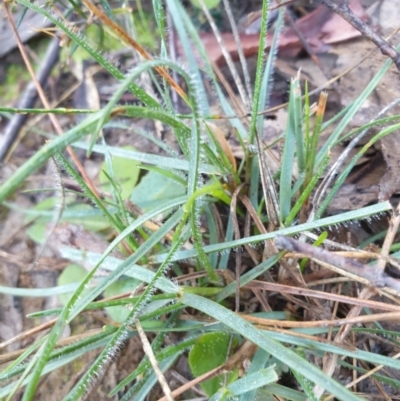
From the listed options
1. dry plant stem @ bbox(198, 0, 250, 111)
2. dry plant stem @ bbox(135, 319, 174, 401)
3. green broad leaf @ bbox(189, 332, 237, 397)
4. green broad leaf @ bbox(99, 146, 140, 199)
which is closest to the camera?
dry plant stem @ bbox(135, 319, 174, 401)

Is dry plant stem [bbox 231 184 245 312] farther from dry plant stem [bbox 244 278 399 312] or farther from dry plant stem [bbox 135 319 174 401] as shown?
dry plant stem [bbox 135 319 174 401]

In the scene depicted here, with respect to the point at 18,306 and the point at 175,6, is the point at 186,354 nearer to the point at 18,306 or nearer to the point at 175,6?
the point at 18,306

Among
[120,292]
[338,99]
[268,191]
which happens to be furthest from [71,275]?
[338,99]

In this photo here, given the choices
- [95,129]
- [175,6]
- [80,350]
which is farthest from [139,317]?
[175,6]

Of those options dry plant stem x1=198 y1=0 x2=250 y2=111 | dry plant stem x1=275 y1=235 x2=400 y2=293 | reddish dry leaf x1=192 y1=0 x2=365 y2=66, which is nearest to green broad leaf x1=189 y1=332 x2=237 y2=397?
dry plant stem x1=275 y1=235 x2=400 y2=293

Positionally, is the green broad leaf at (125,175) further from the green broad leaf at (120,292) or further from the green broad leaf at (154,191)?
the green broad leaf at (120,292)

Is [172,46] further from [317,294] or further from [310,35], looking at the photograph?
[317,294]
